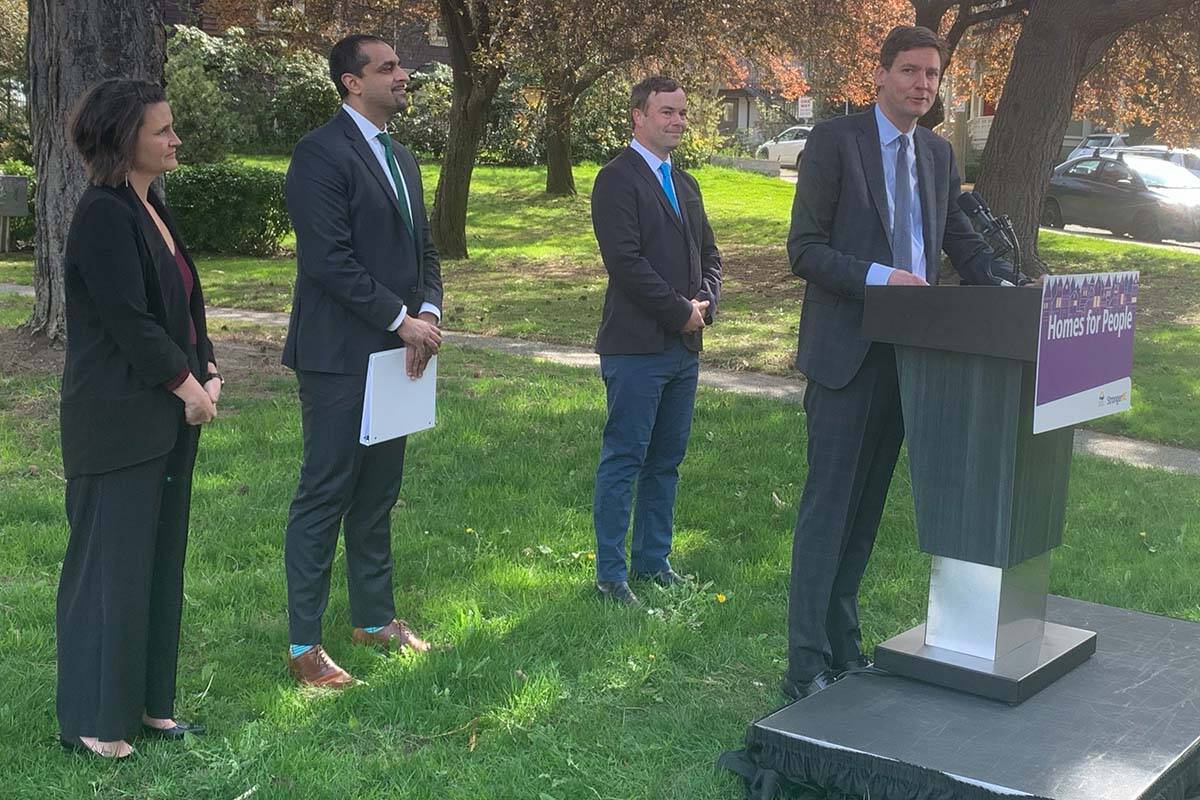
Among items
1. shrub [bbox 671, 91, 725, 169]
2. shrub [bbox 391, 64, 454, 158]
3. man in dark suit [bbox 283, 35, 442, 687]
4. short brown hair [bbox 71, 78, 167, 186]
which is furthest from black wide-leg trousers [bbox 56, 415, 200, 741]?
shrub [bbox 391, 64, 454, 158]

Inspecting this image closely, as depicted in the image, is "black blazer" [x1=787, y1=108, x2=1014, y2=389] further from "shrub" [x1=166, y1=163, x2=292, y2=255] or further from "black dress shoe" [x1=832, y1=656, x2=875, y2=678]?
"shrub" [x1=166, y1=163, x2=292, y2=255]

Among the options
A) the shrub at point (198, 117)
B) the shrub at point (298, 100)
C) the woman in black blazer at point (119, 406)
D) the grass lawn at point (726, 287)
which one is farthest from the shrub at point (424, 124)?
the woman in black blazer at point (119, 406)

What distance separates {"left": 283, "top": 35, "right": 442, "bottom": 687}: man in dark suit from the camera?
4.41 meters

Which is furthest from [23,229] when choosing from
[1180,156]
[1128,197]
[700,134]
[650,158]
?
[1180,156]

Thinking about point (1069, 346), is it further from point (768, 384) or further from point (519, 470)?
point (768, 384)

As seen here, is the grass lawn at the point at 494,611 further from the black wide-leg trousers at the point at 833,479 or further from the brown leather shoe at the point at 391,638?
the black wide-leg trousers at the point at 833,479

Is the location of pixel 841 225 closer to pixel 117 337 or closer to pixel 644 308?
pixel 644 308

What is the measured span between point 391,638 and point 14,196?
15367 millimetres

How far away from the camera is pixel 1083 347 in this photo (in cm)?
390

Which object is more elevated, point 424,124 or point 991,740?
point 424,124

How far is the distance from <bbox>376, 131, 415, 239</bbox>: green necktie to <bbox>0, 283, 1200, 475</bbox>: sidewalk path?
5.64 meters

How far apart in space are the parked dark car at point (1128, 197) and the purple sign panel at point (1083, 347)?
19812mm

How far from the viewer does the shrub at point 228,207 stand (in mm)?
18844

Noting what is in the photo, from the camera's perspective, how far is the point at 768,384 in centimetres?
1080
